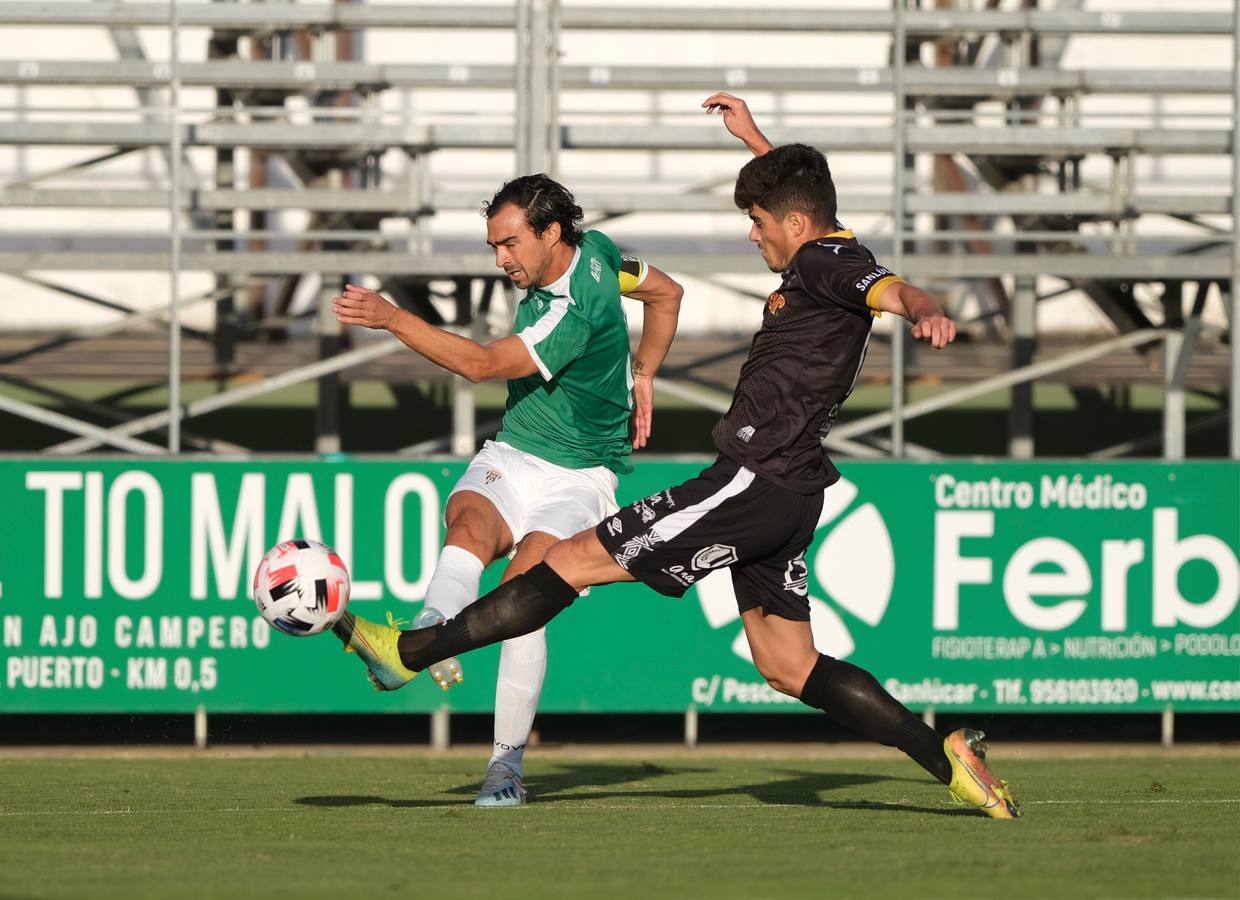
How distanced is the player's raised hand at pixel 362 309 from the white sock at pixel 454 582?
3.14 feet

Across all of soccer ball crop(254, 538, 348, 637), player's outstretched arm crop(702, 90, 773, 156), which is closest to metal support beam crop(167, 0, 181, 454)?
soccer ball crop(254, 538, 348, 637)

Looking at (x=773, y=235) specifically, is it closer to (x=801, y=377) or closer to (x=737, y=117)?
(x=801, y=377)

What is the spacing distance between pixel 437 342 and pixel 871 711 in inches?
70.7

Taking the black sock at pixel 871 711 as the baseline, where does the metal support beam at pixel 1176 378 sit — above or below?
Result: above

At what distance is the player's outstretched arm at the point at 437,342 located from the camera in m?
5.61

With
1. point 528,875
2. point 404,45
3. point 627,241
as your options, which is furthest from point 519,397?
point 404,45

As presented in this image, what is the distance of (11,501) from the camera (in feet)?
31.4

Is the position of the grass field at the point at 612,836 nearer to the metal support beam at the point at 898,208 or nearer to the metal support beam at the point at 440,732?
the metal support beam at the point at 440,732

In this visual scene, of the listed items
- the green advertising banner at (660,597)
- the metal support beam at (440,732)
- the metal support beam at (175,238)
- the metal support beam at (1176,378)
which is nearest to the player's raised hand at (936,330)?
the green advertising banner at (660,597)

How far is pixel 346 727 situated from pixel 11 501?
7.67 feet

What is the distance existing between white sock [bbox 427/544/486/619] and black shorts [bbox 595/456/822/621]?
58 centimetres

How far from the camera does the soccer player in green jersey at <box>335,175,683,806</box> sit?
638 centimetres

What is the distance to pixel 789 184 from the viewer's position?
5.90 metres

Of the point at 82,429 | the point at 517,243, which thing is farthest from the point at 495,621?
the point at 82,429
